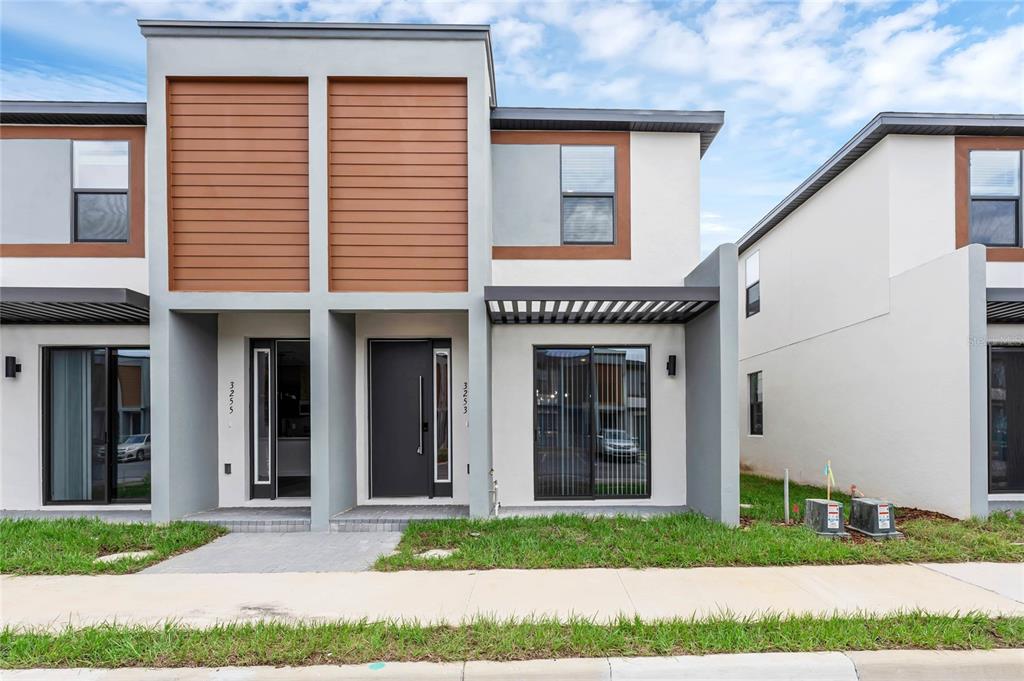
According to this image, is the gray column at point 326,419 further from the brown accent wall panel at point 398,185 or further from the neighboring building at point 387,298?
the brown accent wall panel at point 398,185

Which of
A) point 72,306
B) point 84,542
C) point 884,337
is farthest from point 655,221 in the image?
point 84,542

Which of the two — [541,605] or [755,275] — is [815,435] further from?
[541,605]

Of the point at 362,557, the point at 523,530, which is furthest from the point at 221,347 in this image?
the point at 523,530

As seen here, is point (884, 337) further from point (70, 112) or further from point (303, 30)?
point (70, 112)

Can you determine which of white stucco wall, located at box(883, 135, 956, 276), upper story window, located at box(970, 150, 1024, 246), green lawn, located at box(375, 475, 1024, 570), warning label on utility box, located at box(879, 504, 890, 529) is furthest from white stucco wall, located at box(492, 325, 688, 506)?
upper story window, located at box(970, 150, 1024, 246)

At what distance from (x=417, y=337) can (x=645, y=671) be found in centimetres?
590

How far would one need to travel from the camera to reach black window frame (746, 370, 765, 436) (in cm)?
1310

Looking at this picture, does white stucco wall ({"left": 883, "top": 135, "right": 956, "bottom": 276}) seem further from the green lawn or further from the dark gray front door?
the dark gray front door

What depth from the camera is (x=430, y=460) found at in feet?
28.1

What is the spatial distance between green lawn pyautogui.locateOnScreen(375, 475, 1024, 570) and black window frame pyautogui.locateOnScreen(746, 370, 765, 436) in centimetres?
587

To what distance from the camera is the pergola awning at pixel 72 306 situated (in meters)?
6.66

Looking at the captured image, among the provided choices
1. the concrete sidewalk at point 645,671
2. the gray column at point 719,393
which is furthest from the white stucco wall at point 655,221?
the concrete sidewalk at point 645,671

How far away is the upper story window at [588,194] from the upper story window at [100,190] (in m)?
6.41

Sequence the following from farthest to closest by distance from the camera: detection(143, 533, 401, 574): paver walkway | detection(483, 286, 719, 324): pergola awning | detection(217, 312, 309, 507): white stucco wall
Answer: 1. detection(217, 312, 309, 507): white stucco wall
2. detection(483, 286, 719, 324): pergola awning
3. detection(143, 533, 401, 574): paver walkway
